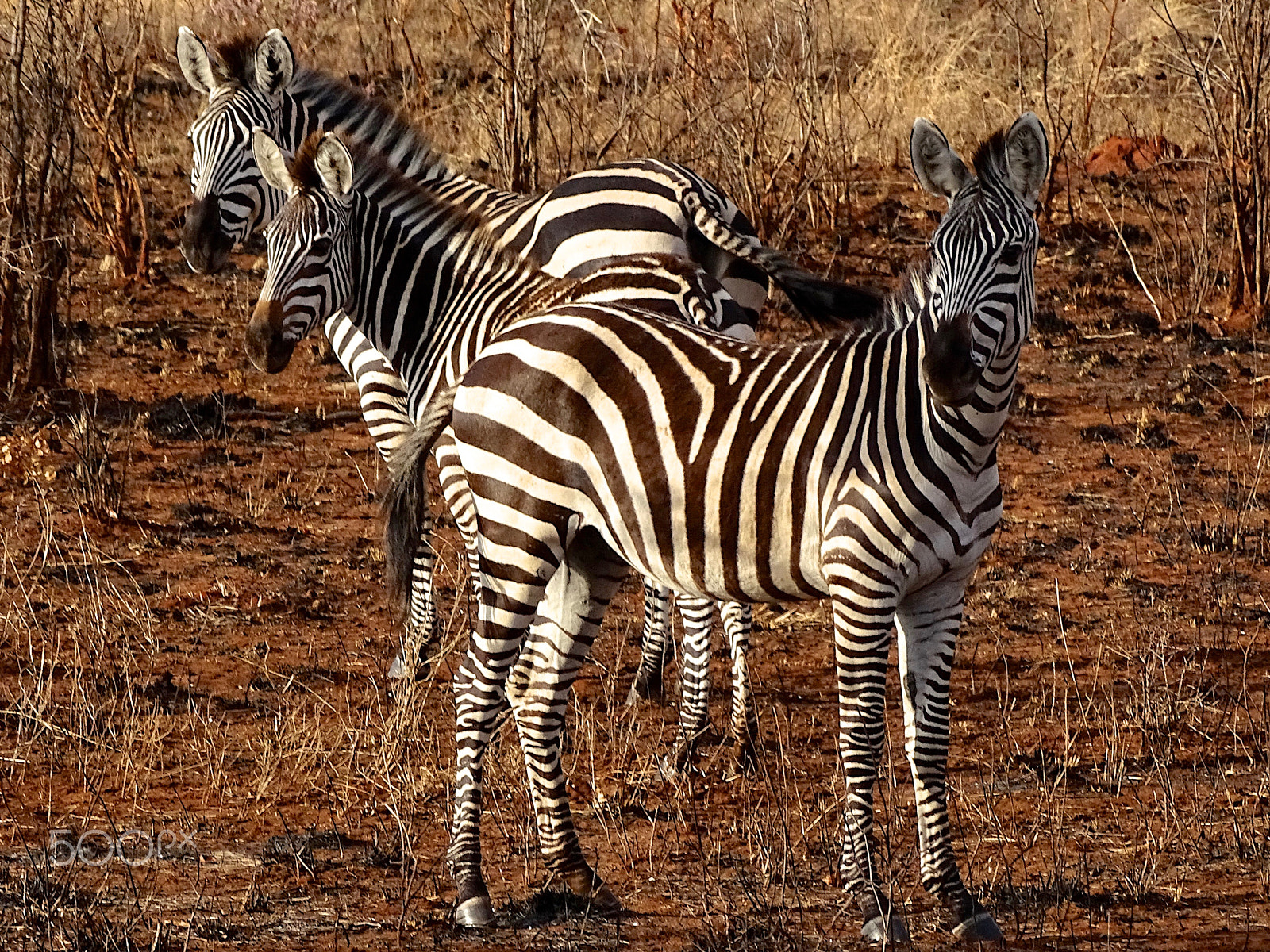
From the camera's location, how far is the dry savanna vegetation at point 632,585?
487 centimetres

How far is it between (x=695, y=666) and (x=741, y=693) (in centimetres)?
19

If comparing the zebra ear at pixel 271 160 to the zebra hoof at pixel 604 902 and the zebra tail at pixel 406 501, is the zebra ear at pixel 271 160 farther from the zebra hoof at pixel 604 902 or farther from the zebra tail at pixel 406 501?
the zebra hoof at pixel 604 902

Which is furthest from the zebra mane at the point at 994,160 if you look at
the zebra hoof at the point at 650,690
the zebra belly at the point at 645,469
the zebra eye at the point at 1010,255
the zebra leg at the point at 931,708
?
the zebra hoof at the point at 650,690

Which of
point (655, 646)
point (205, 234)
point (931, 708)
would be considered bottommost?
point (931, 708)

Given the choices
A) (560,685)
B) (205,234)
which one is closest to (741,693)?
(560,685)

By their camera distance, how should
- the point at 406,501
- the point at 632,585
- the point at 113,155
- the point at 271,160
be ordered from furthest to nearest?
1. the point at 113,155
2. the point at 632,585
3. the point at 271,160
4. the point at 406,501

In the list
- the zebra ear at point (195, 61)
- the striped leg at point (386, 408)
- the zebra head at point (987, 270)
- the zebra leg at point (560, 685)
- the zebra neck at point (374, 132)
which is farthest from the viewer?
the zebra ear at point (195, 61)

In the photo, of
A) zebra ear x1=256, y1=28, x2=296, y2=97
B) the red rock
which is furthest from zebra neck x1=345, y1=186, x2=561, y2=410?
the red rock

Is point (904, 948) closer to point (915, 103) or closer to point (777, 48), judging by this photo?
point (777, 48)

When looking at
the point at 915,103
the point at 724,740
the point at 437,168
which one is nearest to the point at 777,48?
the point at 915,103

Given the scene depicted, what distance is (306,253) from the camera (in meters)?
5.91

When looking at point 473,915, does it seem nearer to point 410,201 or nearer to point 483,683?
point 483,683

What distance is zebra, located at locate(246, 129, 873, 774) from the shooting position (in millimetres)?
5898

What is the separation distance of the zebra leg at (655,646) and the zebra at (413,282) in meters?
0.43
